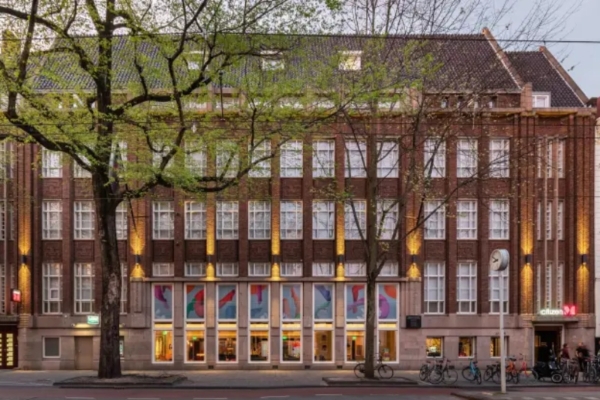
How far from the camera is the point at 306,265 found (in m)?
33.2

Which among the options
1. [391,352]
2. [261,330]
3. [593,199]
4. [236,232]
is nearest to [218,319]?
[261,330]

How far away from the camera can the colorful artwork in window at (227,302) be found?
109 feet

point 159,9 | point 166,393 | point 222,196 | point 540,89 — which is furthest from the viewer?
point 540,89

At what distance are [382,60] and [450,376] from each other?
1352 centimetres

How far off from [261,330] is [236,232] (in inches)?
203

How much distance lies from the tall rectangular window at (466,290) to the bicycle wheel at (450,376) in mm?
5629

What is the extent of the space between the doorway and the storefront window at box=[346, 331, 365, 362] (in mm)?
9083

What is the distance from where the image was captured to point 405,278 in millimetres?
33250

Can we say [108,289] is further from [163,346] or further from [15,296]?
[15,296]

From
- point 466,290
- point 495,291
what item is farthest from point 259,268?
point 495,291

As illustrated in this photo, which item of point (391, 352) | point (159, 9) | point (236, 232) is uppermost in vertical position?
point (159, 9)

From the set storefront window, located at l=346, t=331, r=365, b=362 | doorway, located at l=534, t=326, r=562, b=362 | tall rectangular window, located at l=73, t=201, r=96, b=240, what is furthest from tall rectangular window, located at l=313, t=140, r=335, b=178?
doorway, located at l=534, t=326, r=562, b=362

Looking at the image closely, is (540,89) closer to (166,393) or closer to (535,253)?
(535,253)

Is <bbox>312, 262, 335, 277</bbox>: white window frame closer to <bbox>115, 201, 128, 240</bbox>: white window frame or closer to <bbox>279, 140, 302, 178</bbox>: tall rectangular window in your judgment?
<bbox>279, 140, 302, 178</bbox>: tall rectangular window
